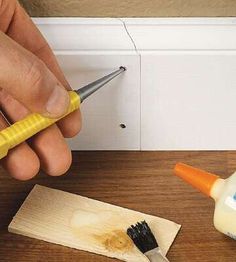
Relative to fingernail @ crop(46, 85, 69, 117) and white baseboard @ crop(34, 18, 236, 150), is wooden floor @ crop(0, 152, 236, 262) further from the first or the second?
fingernail @ crop(46, 85, 69, 117)

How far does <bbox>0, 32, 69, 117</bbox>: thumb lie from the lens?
0.53 metres

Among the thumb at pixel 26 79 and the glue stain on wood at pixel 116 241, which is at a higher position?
the thumb at pixel 26 79

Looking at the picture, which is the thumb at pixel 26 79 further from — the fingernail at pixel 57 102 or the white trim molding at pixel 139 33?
→ the white trim molding at pixel 139 33

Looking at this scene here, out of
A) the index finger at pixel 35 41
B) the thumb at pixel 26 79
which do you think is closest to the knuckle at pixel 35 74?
the thumb at pixel 26 79

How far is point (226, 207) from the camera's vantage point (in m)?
0.59

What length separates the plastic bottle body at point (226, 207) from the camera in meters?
0.59

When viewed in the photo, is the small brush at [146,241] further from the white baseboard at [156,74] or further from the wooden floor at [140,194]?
the white baseboard at [156,74]

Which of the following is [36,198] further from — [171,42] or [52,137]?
[171,42]

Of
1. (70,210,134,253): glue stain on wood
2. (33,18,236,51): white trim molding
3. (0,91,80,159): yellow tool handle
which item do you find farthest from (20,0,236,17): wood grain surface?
(70,210,134,253): glue stain on wood

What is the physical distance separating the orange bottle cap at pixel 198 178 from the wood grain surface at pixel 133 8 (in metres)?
0.19

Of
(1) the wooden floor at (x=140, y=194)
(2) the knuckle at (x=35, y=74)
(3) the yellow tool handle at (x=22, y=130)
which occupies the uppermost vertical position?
(2) the knuckle at (x=35, y=74)

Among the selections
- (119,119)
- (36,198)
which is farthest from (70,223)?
(119,119)

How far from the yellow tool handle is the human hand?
0.01 meters

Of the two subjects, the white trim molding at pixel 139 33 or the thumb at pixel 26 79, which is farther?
the white trim molding at pixel 139 33
